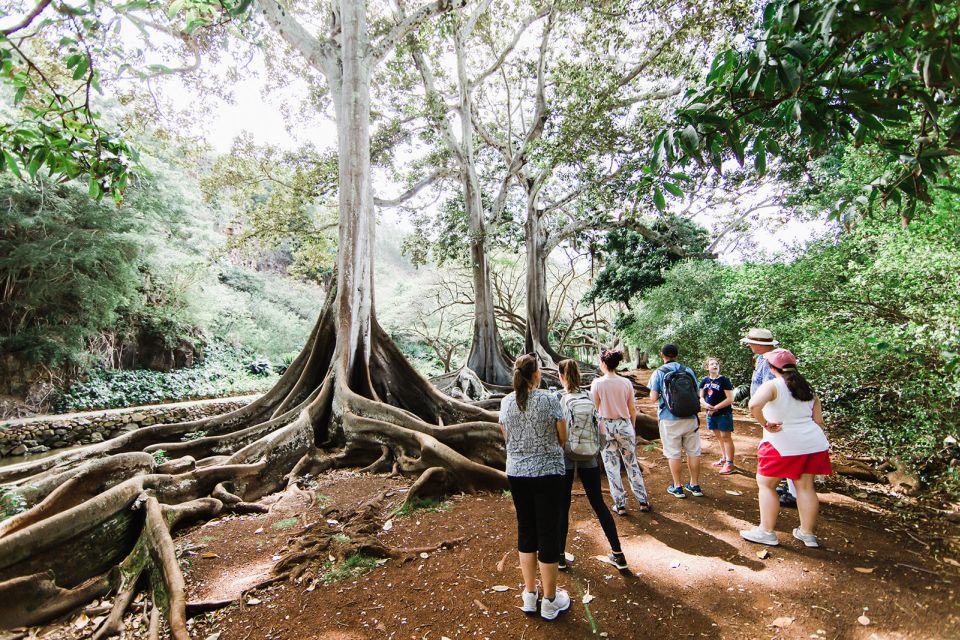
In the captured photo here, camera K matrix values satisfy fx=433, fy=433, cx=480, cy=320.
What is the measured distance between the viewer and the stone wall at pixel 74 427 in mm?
10799

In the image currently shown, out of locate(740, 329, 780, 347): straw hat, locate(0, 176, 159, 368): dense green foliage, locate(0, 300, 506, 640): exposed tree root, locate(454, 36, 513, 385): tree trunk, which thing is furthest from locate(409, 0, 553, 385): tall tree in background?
locate(0, 176, 159, 368): dense green foliage

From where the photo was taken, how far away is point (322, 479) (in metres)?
5.33

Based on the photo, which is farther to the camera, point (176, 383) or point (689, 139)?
point (176, 383)

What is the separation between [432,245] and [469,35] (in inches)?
232

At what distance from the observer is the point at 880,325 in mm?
4422

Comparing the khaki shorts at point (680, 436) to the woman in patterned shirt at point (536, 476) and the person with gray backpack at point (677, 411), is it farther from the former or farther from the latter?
the woman in patterned shirt at point (536, 476)

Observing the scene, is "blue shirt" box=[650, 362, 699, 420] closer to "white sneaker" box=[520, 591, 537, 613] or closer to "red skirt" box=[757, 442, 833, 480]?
"red skirt" box=[757, 442, 833, 480]

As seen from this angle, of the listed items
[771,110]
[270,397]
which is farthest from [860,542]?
[270,397]

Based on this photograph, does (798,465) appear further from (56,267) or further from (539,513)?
(56,267)

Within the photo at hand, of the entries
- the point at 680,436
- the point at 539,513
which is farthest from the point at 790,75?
the point at 680,436

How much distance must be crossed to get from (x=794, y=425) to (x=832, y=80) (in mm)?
2393

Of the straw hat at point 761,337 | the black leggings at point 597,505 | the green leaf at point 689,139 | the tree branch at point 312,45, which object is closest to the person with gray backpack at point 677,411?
the straw hat at point 761,337

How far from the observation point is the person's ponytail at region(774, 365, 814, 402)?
3.03m

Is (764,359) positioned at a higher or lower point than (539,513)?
higher
